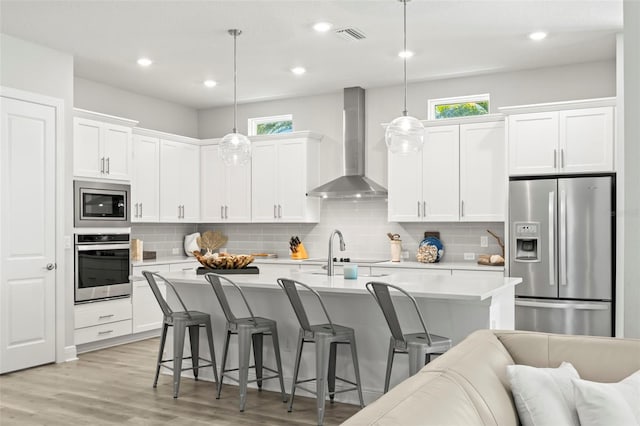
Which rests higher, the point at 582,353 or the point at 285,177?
the point at 285,177

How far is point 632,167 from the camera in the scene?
8.41ft

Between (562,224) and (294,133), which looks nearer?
(562,224)

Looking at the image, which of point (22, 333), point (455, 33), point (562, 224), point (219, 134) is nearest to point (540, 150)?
point (562, 224)

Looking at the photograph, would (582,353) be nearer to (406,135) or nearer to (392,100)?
(406,135)

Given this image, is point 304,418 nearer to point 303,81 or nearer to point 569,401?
point 569,401

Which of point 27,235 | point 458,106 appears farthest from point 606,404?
point 458,106

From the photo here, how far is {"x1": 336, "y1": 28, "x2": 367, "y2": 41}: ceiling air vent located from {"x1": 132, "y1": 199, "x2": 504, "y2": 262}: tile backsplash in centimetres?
235

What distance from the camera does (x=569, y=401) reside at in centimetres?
206

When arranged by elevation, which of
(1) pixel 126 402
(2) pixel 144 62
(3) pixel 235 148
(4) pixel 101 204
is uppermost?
(2) pixel 144 62

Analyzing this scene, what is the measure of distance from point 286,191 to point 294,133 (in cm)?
71

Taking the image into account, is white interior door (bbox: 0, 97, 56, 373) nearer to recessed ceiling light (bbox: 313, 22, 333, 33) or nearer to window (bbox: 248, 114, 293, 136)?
recessed ceiling light (bbox: 313, 22, 333, 33)

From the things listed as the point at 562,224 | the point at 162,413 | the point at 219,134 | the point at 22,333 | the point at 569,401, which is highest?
the point at 219,134

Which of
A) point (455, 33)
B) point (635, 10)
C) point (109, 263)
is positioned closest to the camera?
point (635, 10)

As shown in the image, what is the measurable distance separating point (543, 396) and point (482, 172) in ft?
13.8
